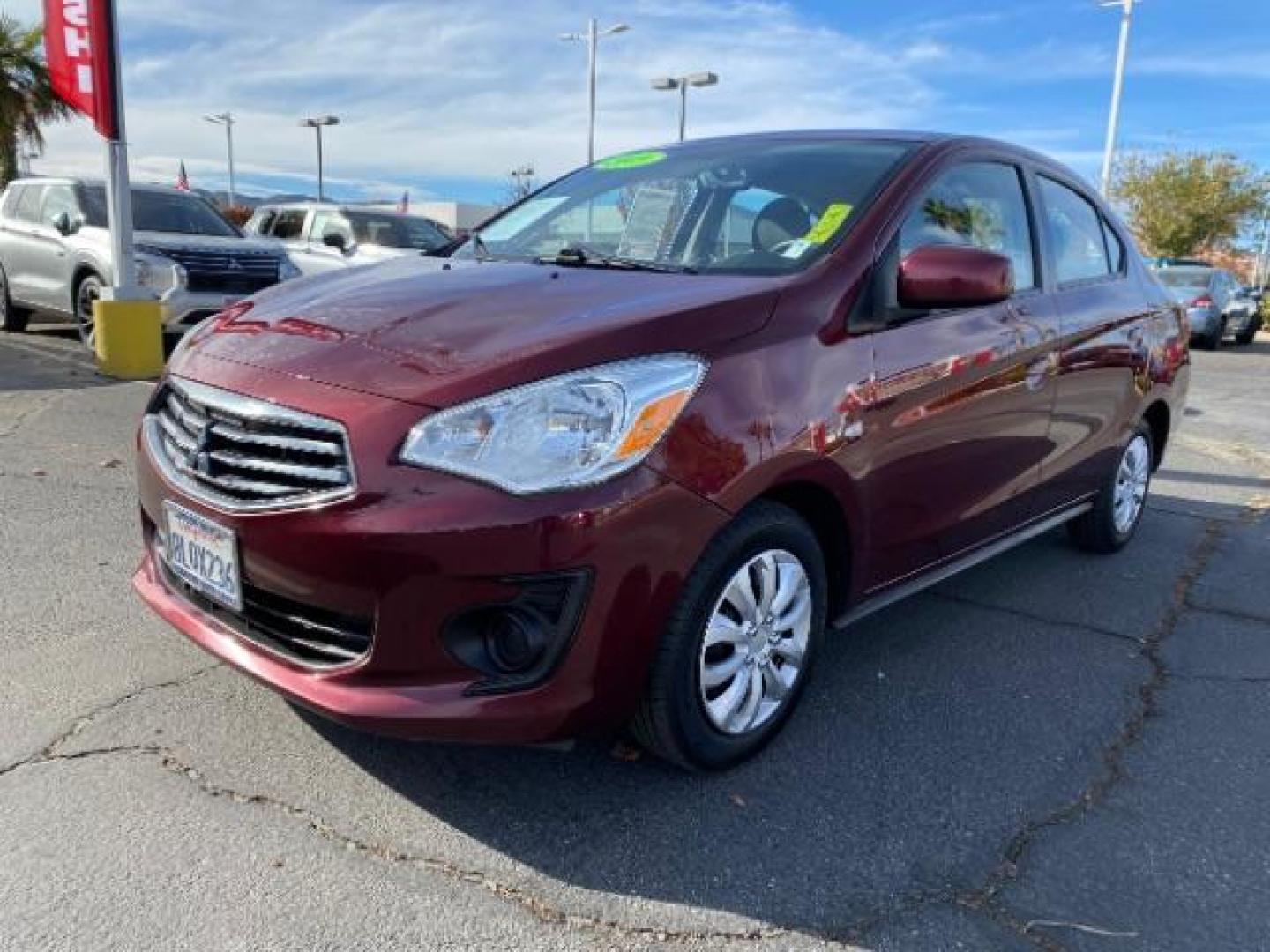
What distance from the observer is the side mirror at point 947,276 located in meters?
2.91

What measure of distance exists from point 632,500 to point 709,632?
0.48 m

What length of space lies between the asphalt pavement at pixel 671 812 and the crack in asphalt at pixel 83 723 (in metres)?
0.01

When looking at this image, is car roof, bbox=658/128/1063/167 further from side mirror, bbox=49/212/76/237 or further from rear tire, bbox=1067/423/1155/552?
side mirror, bbox=49/212/76/237

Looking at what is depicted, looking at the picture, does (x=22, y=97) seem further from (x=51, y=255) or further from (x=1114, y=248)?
(x=1114, y=248)

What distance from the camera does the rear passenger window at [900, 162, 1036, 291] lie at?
3.22 meters

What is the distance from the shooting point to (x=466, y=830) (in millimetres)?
2453

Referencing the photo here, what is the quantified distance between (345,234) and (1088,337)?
10444 mm

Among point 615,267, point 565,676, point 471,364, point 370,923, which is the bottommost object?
point 370,923

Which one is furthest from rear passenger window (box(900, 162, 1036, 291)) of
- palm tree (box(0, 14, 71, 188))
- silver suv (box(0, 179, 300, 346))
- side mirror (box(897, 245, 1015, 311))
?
palm tree (box(0, 14, 71, 188))

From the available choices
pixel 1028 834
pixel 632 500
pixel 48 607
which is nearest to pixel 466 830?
pixel 632 500

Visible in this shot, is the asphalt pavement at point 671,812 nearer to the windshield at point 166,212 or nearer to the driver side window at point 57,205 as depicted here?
the windshield at point 166,212

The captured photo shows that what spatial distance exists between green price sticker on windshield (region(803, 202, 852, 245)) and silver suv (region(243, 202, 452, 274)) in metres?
9.75

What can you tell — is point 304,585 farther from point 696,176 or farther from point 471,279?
point 696,176

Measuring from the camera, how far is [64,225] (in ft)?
32.2
